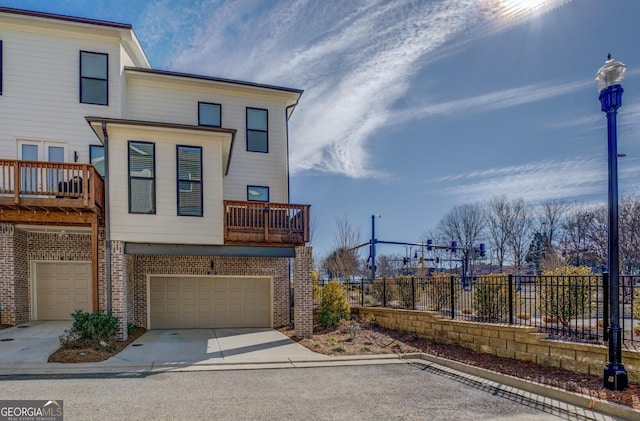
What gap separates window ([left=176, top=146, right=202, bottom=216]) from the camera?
11391 mm

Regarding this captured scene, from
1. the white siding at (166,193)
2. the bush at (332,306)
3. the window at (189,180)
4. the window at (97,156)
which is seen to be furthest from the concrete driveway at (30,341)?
the bush at (332,306)

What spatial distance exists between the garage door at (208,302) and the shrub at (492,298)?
305 inches

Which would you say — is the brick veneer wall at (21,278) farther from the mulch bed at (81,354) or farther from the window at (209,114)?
the window at (209,114)

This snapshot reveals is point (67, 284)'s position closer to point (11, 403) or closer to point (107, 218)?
point (107, 218)

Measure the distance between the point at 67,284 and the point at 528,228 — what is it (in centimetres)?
4184

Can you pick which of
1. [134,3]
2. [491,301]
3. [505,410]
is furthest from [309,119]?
[505,410]

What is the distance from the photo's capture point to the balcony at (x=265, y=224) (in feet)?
39.1

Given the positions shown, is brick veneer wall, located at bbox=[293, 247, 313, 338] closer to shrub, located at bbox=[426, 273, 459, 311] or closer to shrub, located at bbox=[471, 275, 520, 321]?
shrub, located at bbox=[426, 273, 459, 311]

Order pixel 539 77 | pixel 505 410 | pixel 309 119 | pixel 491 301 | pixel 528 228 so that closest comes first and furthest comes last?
pixel 505 410, pixel 491 301, pixel 539 77, pixel 309 119, pixel 528 228

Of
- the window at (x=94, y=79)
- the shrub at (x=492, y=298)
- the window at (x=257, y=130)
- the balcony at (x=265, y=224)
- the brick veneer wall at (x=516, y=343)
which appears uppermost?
the window at (x=94, y=79)

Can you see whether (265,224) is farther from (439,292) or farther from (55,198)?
(439,292)

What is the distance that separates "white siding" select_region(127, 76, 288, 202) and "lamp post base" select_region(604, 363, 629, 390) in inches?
446

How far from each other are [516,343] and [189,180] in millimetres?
9288

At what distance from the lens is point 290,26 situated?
1181 cm
